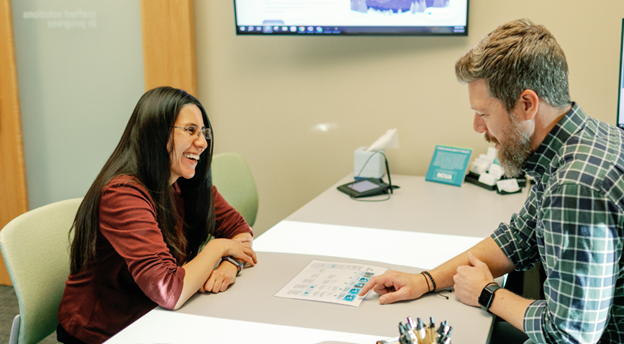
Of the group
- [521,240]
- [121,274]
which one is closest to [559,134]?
[521,240]

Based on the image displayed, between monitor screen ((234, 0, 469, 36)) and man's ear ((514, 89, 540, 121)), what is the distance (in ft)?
4.85

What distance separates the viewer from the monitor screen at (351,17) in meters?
2.49

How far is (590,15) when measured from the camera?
2.41m

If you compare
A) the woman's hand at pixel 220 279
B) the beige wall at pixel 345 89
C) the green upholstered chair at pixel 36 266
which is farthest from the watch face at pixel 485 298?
the beige wall at pixel 345 89

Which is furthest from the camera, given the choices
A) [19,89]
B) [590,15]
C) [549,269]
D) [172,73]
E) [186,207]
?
[19,89]

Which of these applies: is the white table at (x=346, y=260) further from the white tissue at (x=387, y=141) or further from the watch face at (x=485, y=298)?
the white tissue at (x=387, y=141)

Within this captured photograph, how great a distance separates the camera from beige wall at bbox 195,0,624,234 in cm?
246

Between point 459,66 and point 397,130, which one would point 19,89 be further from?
point 459,66

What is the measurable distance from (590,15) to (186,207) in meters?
2.09

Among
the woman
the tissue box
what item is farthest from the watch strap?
the tissue box

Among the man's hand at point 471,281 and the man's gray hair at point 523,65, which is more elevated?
the man's gray hair at point 523,65

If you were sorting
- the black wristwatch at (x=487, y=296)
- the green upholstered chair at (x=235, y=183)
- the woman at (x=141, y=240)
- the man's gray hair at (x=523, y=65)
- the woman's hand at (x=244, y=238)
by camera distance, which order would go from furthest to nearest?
the green upholstered chair at (x=235, y=183) → the woman's hand at (x=244, y=238) → the woman at (x=141, y=240) → the black wristwatch at (x=487, y=296) → the man's gray hair at (x=523, y=65)

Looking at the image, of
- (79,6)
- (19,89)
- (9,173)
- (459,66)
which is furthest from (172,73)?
(459,66)

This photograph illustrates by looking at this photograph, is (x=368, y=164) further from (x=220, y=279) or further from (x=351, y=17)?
(x=220, y=279)
